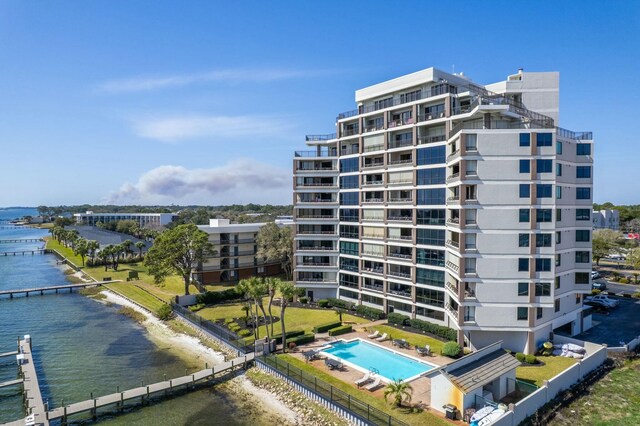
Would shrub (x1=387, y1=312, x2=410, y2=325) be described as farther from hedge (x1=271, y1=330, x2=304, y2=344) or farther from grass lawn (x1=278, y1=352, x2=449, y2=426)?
grass lawn (x1=278, y1=352, x2=449, y2=426)

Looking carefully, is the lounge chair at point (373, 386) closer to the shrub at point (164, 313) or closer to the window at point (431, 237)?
the window at point (431, 237)

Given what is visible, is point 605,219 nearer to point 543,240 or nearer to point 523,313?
point 543,240

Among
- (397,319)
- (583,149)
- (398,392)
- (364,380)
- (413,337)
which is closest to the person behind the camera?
(398,392)

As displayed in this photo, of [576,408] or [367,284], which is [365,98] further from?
[576,408]

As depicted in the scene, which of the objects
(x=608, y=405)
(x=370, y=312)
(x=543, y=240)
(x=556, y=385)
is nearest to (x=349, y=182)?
(x=370, y=312)

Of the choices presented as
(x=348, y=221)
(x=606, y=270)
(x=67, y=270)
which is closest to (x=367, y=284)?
(x=348, y=221)

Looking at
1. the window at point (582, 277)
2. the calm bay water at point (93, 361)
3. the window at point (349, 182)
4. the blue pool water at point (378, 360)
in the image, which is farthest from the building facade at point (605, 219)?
the calm bay water at point (93, 361)

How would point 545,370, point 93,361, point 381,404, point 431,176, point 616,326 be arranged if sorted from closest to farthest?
1. point 381,404
2. point 545,370
3. point 93,361
4. point 431,176
5. point 616,326
